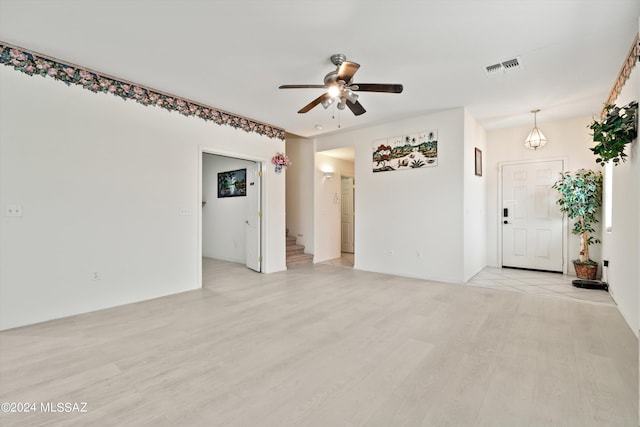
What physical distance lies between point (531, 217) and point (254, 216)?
17.5 feet

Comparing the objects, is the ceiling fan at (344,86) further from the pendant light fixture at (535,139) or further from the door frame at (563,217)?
the door frame at (563,217)

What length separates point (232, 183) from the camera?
6.74 metres

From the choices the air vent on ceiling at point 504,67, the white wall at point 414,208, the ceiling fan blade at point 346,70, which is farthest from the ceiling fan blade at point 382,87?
the white wall at point 414,208

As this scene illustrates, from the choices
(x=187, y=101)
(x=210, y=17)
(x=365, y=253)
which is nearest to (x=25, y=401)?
(x=210, y=17)

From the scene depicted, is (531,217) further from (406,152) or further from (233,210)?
(233,210)

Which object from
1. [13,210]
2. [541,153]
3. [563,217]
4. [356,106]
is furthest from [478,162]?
[13,210]

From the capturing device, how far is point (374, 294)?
13.4ft

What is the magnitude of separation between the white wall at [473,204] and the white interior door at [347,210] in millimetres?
3259

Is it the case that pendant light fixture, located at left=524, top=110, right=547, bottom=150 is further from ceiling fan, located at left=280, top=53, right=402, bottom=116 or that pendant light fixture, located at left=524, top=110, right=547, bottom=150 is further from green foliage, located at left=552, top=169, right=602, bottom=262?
ceiling fan, located at left=280, top=53, right=402, bottom=116

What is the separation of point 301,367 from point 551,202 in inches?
221

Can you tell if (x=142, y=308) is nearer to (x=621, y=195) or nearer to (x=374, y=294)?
(x=374, y=294)

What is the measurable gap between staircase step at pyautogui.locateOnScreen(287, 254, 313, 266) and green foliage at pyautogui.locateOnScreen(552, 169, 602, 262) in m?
4.76

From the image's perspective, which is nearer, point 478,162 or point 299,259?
point 478,162

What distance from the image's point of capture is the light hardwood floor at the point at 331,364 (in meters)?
1.70
